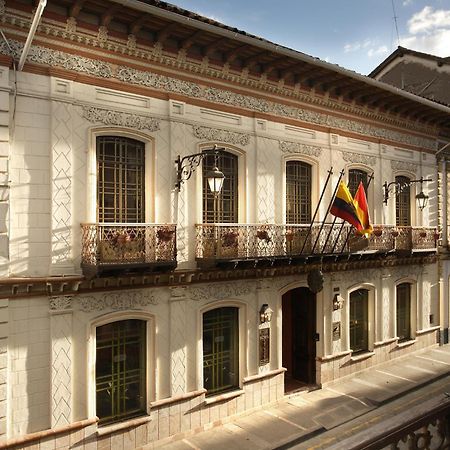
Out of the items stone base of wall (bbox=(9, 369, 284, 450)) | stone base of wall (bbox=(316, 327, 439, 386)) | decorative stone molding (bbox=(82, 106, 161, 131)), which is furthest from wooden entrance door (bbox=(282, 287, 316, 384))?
decorative stone molding (bbox=(82, 106, 161, 131))

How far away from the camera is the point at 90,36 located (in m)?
9.46

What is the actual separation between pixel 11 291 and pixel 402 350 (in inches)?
558

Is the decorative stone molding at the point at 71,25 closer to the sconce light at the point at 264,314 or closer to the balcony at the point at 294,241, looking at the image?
the balcony at the point at 294,241

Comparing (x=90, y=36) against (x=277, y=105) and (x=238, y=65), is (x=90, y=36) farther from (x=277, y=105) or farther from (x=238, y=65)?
(x=277, y=105)

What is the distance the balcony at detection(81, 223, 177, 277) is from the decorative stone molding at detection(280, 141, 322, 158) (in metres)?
4.88

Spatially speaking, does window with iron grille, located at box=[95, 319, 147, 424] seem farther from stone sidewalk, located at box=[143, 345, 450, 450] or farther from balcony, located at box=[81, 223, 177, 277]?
balcony, located at box=[81, 223, 177, 277]

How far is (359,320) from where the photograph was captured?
1552 cm

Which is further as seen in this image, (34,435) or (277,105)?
(277,105)

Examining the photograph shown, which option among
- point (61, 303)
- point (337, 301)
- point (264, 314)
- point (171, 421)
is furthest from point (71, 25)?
point (337, 301)

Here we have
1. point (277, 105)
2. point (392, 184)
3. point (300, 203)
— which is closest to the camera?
point (277, 105)

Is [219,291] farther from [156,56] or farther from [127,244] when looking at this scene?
[156,56]

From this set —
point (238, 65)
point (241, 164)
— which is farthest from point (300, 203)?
point (238, 65)

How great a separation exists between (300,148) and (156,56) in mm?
5269

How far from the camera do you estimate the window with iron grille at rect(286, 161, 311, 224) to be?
13.4 m
